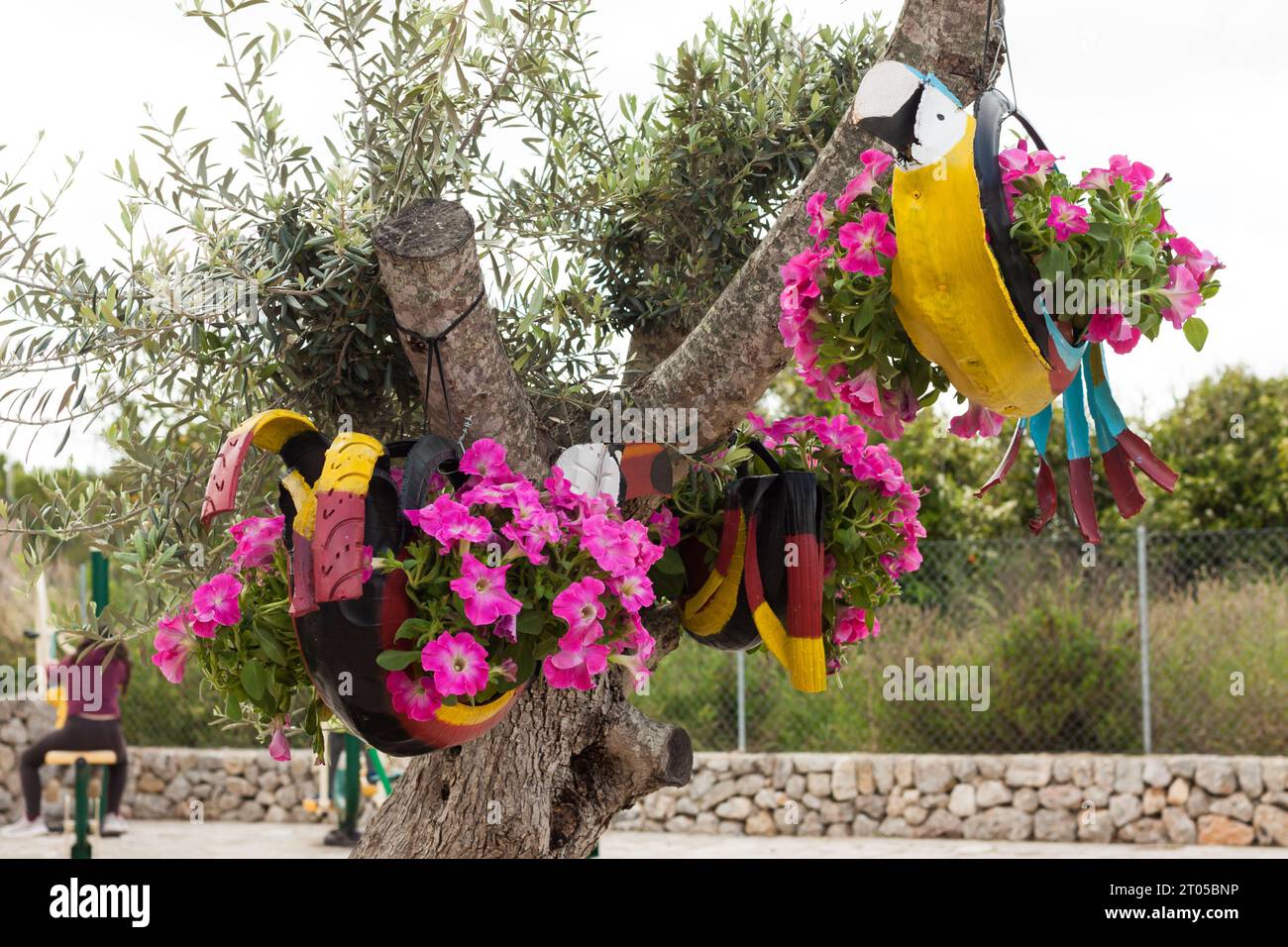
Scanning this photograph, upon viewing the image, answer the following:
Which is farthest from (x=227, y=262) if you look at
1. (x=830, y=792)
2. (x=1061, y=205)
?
(x=830, y=792)

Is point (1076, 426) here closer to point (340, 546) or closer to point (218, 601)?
point (340, 546)

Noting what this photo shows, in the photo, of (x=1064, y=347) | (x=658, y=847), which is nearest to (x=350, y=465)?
(x=1064, y=347)

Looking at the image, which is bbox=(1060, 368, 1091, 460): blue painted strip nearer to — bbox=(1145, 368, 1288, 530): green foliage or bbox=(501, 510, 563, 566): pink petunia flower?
bbox=(501, 510, 563, 566): pink petunia flower

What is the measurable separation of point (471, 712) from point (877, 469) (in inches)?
42.0

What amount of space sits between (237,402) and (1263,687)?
30.2ft

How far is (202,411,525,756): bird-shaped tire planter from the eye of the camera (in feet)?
6.95

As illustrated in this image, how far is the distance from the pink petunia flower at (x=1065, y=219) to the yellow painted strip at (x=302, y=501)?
4.25 feet

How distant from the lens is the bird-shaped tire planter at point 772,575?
2.66 meters

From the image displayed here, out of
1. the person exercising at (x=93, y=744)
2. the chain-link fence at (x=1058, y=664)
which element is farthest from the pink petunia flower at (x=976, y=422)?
the person exercising at (x=93, y=744)

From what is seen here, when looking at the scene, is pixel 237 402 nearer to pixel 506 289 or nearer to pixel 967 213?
pixel 506 289

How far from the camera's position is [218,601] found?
91.0 inches

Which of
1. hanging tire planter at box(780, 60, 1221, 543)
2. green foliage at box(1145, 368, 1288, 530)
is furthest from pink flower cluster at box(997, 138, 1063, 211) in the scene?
green foliage at box(1145, 368, 1288, 530)

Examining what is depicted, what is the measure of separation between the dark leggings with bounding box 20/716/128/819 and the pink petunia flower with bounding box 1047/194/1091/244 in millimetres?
9986
